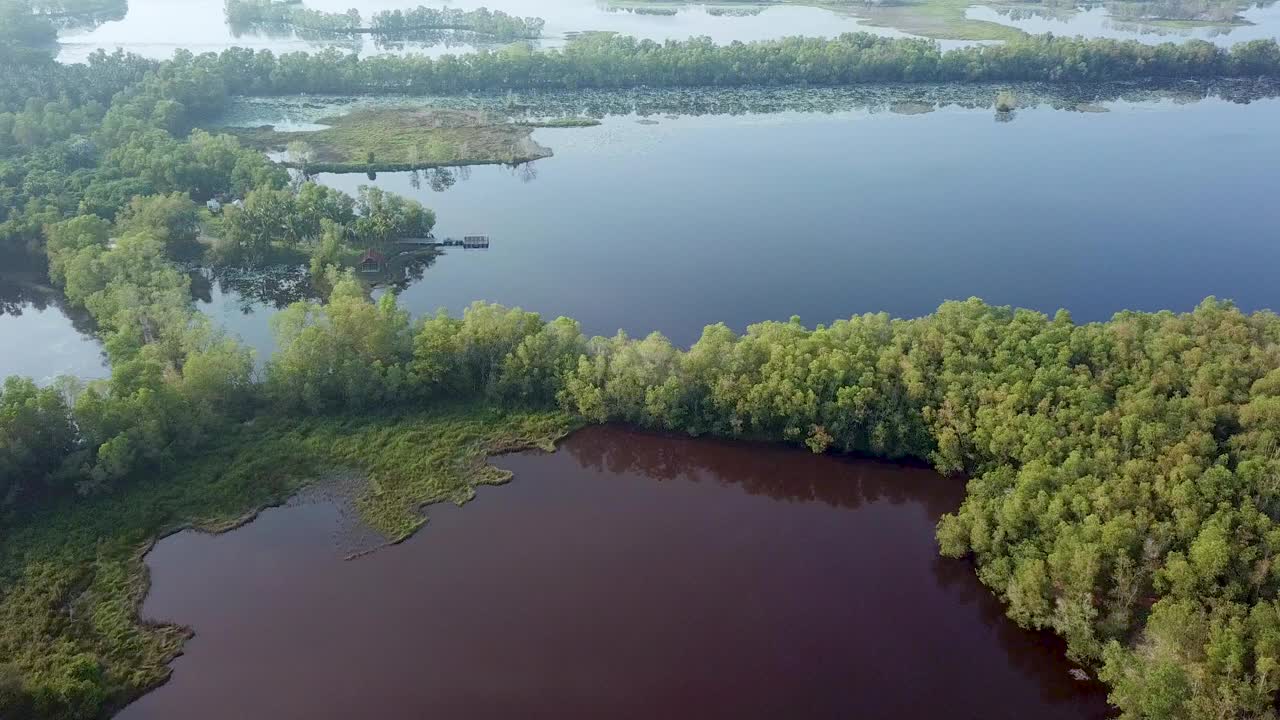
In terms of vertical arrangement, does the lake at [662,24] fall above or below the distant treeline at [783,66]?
above

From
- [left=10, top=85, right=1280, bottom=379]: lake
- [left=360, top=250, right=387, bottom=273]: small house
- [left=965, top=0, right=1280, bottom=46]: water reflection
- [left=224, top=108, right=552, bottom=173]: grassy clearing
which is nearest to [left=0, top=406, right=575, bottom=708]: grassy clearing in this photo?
[left=10, top=85, right=1280, bottom=379]: lake

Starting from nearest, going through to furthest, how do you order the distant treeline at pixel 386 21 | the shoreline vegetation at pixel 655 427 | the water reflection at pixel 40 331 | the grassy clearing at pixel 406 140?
the shoreline vegetation at pixel 655 427
the water reflection at pixel 40 331
the grassy clearing at pixel 406 140
the distant treeline at pixel 386 21

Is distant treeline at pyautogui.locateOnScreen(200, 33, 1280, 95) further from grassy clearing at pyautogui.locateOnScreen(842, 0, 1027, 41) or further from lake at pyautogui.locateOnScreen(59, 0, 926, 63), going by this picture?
lake at pyautogui.locateOnScreen(59, 0, 926, 63)

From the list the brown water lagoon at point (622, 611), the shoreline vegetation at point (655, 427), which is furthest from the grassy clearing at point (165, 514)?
the brown water lagoon at point (622, 611)

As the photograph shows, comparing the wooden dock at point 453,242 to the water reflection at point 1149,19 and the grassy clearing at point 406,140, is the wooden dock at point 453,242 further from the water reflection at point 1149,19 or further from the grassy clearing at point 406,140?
the water reflection at point 1149,19

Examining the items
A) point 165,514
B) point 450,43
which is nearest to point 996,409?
point 165,514

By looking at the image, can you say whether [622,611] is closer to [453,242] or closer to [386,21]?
[453,242]

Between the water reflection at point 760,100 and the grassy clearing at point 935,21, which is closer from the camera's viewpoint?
the water reflection at point 760,100

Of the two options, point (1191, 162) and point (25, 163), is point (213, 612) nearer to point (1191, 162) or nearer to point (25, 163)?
point (25, 163)
